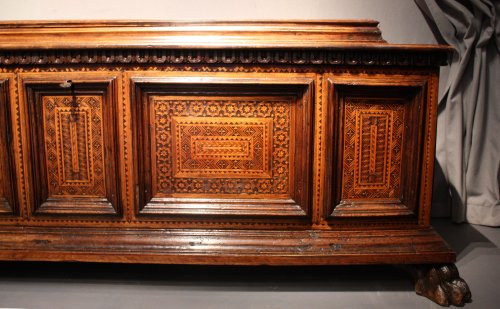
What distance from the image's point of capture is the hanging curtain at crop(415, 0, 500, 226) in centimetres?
215

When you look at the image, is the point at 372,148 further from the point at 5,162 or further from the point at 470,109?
the point at 5,162

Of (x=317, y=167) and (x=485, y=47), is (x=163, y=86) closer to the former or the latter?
(x=317, y=167)

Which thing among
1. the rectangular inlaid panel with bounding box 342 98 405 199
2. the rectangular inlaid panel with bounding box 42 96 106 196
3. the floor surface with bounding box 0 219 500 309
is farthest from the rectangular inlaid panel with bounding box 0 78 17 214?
the rectangular inlaid panel with bounding box 342 98 405 199

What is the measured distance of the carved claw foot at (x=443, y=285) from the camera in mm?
1498

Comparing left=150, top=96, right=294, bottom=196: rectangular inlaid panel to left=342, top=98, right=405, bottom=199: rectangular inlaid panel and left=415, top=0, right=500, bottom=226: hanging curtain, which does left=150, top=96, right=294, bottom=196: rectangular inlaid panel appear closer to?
left=342, top=98, right=405, bottom=199: rectangular inlaid panel

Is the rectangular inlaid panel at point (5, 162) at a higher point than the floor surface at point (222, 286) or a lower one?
higher

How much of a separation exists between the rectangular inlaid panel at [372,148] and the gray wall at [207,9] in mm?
881

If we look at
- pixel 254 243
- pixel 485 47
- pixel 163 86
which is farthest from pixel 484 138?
pixel 163 86

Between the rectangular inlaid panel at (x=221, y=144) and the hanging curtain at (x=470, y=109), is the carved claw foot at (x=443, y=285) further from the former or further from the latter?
the hanging curtain at (x=470, y=109)

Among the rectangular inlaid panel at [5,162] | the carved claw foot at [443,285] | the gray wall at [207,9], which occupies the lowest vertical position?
the carved claw foot at [443,285]

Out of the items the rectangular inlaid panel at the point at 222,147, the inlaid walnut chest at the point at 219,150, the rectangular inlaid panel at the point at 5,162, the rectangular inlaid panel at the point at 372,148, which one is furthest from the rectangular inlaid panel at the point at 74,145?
the rectangular inlaid panel at the point at 372,148

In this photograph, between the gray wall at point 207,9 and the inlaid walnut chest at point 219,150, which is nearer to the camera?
the inlaid walnut chest at point 219,150

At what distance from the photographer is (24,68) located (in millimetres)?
1524

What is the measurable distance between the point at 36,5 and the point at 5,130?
984mm
